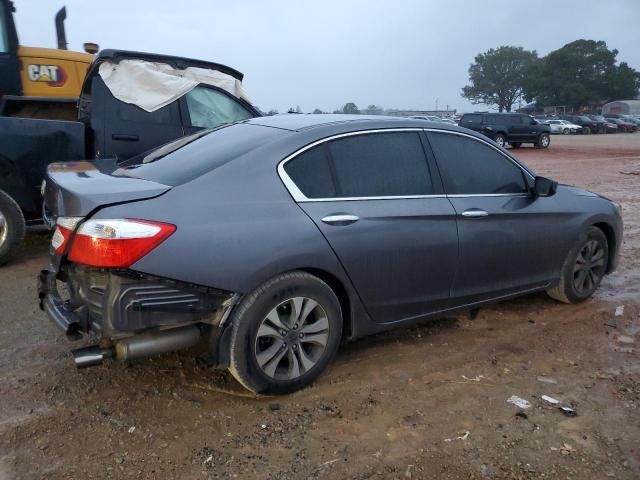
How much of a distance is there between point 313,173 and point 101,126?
11.8 feet

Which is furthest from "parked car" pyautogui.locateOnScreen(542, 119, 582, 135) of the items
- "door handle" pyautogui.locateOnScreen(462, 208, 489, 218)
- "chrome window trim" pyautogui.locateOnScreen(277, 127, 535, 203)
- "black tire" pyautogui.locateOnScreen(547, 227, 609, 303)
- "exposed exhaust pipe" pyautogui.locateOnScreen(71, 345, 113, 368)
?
"exposed exhaust pipe" pyautogui.locateOnScreen(71, 345, 113, 368)

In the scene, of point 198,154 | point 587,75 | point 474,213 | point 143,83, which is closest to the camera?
point 198,154

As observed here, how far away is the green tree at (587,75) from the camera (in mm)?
85312

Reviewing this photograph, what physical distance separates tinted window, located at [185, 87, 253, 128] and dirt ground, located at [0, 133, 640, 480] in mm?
3060

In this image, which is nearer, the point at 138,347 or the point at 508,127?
the point at 138,347

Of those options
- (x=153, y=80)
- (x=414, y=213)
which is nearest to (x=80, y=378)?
(x=414, y=213)

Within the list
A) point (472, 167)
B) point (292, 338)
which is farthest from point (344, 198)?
point (472, 167)

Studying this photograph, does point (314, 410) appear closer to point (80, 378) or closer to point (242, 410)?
point (242, 410)

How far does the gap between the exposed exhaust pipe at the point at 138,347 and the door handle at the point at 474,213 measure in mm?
2054

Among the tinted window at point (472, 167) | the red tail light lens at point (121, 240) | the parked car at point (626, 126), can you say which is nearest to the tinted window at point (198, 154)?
the red tail light lens at point (121, 240)

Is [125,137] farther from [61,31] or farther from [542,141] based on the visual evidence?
[542,141]

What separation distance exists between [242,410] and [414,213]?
161cm

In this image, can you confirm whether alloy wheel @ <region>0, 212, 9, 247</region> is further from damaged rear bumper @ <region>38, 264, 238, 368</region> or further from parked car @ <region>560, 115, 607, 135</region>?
parked car @ <region>560, 115, 607, 135</region>

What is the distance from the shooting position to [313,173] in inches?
132
